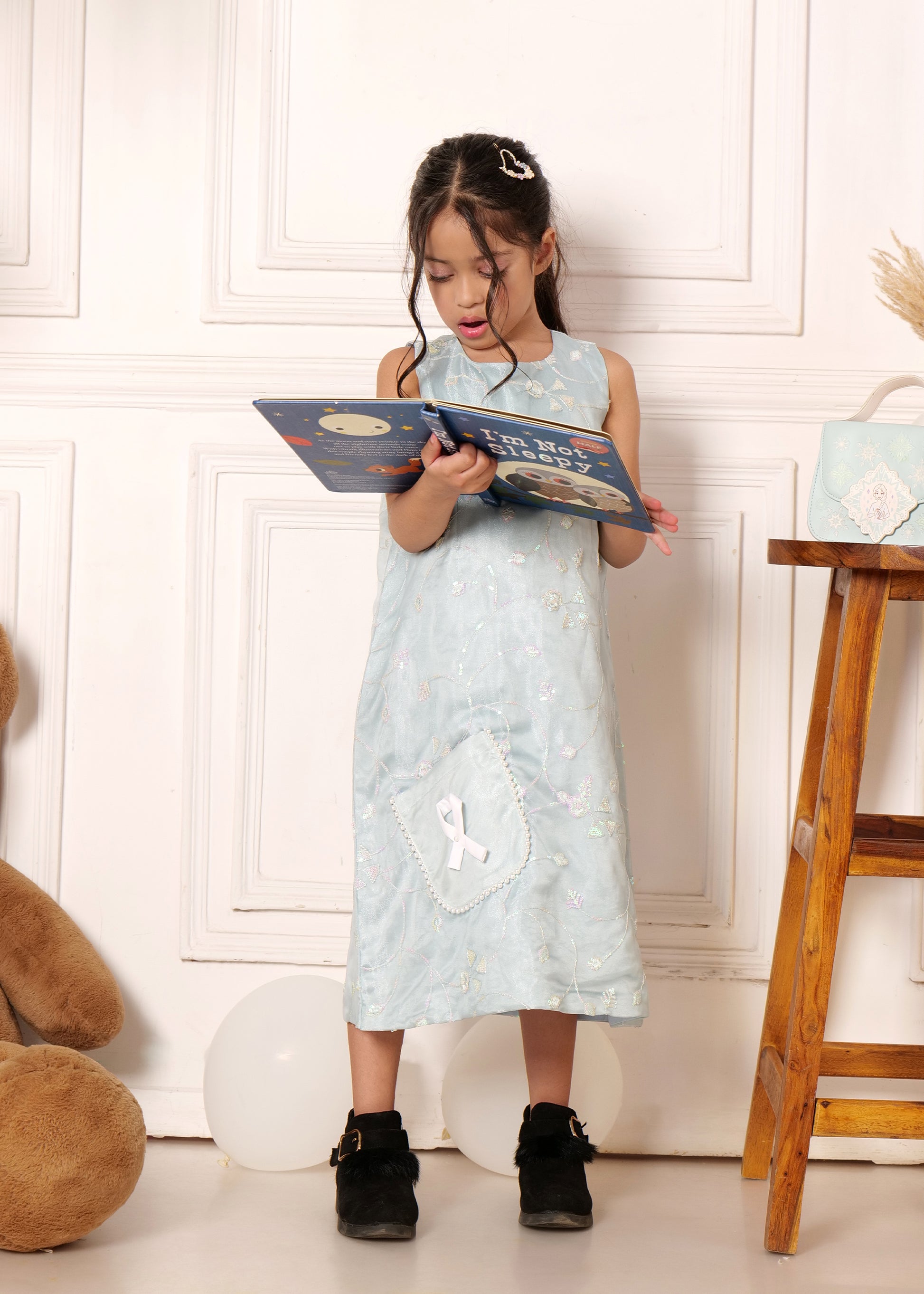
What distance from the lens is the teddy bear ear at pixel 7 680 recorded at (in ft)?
4.30

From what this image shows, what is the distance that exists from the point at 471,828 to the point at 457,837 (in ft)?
0.05

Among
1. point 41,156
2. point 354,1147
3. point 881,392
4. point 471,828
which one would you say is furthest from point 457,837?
point 41,156

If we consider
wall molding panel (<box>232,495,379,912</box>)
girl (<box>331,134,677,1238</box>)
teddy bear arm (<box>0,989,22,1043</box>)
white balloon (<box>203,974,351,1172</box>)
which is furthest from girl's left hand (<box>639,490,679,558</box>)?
teddy bear arm (<box>0,989,22,1043</box>)

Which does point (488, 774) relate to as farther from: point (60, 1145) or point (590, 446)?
point (60, 1145)

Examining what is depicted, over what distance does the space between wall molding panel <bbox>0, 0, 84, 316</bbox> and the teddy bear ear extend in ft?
1.35

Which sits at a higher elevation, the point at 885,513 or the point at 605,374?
the point at 605,374

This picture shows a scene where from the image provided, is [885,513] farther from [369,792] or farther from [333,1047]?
[333,1047]

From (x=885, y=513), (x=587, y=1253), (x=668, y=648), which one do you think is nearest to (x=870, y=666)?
(x=885, y=513)

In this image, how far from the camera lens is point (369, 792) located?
1.11m

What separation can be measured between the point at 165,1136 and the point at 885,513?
42.1 inches

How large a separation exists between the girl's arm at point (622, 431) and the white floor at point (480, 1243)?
650mm

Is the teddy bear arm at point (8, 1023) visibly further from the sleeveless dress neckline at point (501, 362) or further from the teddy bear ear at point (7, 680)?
the sleeveless dress neckline at point (501, 362)

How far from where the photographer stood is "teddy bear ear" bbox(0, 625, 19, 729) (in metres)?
1.31

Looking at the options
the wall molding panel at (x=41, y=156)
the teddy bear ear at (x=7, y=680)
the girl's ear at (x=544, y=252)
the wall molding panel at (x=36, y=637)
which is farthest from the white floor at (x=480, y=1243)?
the wall molding panel at (x=41, y=156)
